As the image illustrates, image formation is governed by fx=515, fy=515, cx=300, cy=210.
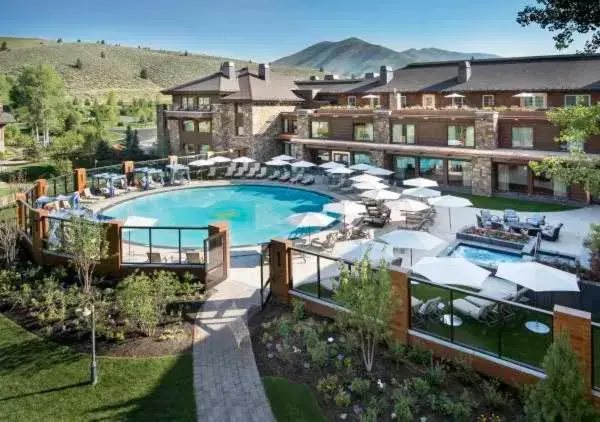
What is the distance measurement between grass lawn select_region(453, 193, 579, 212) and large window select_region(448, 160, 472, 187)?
7.97 ft

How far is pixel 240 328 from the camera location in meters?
13.0

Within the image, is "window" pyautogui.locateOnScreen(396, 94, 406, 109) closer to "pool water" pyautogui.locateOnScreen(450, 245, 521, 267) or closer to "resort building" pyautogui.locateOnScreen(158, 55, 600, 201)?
"resort building" pyautogui.locateOnScreen(158, 55, 600, 201)

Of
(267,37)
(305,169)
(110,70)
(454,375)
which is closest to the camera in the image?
(454,375)

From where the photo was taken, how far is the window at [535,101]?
3447 centimetres

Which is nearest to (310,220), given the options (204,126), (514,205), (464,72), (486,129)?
(514,205)

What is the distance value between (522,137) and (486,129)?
7.05 ft

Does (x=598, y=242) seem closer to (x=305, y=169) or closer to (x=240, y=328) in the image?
(x=240, y=328)

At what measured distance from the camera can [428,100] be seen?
40.6m

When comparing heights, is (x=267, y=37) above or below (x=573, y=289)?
above

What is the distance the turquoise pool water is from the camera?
25.0m

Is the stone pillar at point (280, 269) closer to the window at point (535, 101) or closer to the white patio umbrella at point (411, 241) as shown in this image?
the white patio umbrella at point (411, 241)

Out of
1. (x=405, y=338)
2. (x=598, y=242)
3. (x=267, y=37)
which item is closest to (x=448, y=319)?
(x=405, y=338)

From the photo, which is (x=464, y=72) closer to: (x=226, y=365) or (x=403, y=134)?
(x=403, y=134)

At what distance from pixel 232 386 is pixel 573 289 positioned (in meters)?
7.99
